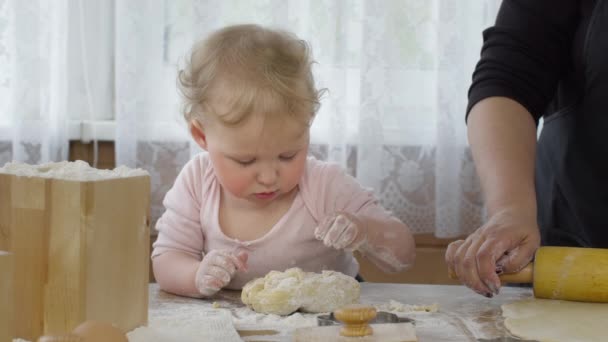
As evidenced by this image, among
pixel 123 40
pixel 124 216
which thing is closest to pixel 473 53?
pixel 123 40

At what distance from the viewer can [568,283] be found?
127 centimetres

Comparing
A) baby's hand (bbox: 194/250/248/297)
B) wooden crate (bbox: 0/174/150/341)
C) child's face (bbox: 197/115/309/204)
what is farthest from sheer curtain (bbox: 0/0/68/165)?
wooden crate (bbox: 0/174/150/341)

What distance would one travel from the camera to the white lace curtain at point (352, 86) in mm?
2227

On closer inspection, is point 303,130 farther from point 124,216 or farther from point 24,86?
point 24,86

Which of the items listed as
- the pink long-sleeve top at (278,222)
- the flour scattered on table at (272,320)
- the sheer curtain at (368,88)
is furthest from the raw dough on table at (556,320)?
the sheer curtain at (368,88)

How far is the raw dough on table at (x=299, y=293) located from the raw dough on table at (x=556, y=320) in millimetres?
242

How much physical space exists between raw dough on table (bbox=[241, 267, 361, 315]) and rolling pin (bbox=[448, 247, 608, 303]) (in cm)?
24

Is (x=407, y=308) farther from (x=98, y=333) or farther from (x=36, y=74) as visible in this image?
(x=36, y=74)

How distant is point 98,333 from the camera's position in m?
0.83

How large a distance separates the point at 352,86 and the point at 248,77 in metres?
0.88

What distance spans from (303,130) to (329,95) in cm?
76

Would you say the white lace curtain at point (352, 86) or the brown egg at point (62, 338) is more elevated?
the white lace curtain at point (352, 86)

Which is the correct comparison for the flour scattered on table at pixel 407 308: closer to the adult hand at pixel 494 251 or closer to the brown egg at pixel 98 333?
the adult hand at pixel 494 251

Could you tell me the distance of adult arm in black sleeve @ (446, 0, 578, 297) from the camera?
4.22ft
